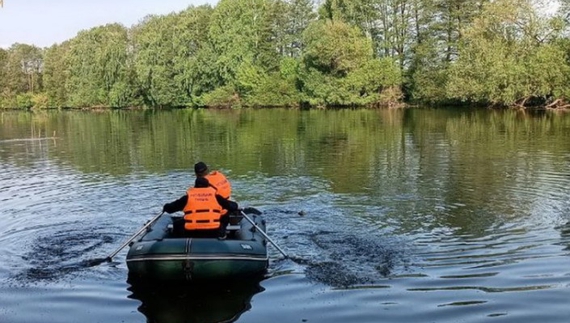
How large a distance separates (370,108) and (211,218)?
5750 cm

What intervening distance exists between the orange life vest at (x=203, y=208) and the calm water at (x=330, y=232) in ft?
3.43

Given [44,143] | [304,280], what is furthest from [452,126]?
[304,280]

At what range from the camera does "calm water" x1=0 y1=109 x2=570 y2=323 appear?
8.21 meters

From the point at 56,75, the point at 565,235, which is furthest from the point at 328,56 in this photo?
the point at 565,235

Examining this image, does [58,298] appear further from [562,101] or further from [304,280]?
[562,101]

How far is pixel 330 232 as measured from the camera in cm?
1209

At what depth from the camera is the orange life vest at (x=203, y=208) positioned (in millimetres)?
9406

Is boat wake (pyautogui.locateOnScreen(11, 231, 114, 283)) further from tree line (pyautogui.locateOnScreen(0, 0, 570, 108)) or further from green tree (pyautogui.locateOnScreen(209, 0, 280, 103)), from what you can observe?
green tree (pyautogui.locateOnScreen(209, 0, 280, 103))

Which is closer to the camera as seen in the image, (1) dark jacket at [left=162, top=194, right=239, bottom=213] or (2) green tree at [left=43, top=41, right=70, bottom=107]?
(1) dark jacket at [left=162, top=194, right=239, bottom=213]

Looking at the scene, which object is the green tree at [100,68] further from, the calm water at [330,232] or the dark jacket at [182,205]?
the dark jacket at [182,205]

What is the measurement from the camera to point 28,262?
10430 millimetres

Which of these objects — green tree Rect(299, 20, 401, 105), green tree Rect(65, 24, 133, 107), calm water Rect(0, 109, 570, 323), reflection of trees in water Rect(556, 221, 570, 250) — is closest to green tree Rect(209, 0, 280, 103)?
green tree Rect(299, 20, 401, 105)

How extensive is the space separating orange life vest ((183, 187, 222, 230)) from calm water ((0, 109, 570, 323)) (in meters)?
1.04

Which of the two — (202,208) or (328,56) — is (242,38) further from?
(202,208)
